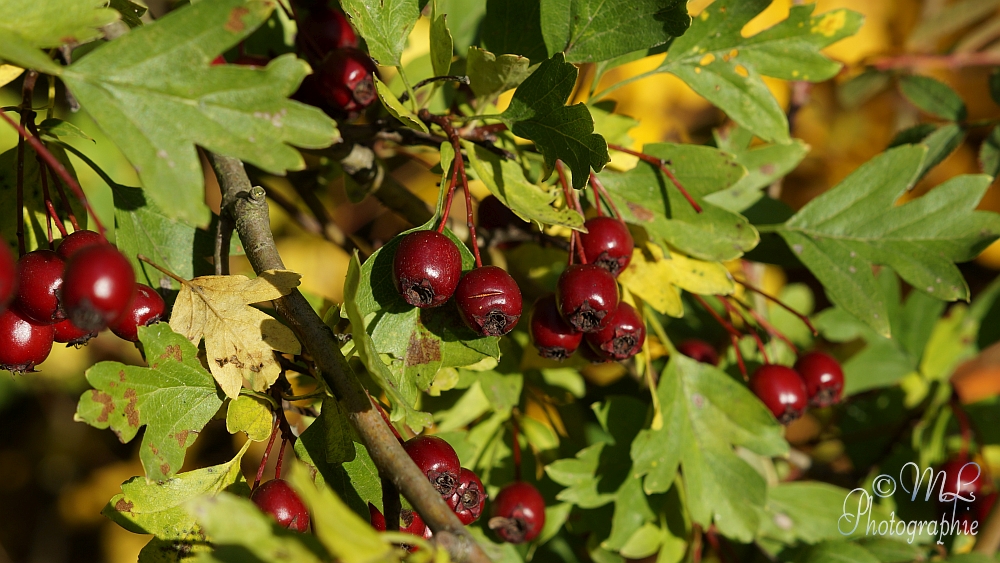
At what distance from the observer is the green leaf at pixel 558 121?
0.92 metres

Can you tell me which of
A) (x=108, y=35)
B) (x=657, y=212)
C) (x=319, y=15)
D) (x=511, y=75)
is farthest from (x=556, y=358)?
(x=108, y=35)

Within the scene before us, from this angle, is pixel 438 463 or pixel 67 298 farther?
pixel 438 463

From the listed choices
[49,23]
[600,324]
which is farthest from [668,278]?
[49,23]

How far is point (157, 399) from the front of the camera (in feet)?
3.17

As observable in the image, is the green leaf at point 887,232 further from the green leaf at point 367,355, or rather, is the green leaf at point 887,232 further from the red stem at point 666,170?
the green leaf at point 367,355

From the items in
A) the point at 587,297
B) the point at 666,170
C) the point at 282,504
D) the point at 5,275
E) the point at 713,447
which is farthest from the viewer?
the point at 713,447

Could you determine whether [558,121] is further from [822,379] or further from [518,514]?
[822,379]

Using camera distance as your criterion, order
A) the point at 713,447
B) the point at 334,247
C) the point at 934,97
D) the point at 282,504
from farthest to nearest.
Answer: the point at 334,247 < the point at 934,97 < the point at 713,447 < the point at 282,504

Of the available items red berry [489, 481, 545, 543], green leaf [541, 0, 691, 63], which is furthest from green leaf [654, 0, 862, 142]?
red berry [489, 481, 545, 543]

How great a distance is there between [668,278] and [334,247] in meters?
1.61

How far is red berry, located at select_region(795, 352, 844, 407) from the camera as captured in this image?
59.8 inches

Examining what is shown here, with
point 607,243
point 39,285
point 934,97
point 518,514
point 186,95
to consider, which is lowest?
point 518,514

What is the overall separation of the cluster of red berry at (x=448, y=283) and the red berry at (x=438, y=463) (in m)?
0.17

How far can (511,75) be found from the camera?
1.02 metres
